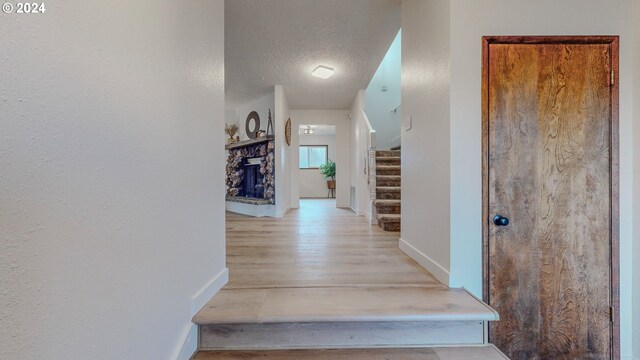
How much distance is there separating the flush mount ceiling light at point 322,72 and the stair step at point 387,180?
1798 millimetres

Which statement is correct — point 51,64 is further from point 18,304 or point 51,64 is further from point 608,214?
point 608,214

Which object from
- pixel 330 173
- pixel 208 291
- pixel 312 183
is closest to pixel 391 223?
→ pixel 208 291

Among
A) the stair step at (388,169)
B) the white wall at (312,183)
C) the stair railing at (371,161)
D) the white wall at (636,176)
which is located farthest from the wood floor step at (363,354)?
the white wall at (312,183)

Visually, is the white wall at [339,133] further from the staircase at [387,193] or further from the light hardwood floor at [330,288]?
the light hardwood floor at [330,288]

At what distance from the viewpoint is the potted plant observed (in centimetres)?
943

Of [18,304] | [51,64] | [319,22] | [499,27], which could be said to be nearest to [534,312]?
[499,27]

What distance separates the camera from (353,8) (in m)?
2.59

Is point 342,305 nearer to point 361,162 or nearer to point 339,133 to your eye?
point 361,162

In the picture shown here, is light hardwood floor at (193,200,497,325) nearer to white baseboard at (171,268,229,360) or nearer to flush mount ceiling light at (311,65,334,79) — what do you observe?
white baseboard at (171,268,229,360)

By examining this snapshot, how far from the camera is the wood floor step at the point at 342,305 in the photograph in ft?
4.48

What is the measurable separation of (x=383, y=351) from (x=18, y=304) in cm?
143

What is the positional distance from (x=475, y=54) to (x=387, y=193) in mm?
2621

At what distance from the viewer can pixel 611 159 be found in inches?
66.2

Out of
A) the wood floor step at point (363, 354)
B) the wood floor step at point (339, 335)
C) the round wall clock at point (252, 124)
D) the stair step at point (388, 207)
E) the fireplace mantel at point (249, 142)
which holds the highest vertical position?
the round wall clock at point (252, 124)
